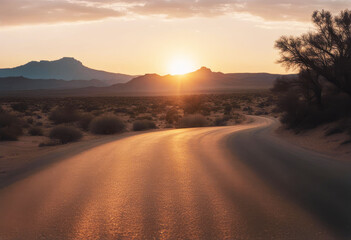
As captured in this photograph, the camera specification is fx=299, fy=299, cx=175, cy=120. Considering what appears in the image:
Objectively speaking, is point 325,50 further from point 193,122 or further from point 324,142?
point 193,122

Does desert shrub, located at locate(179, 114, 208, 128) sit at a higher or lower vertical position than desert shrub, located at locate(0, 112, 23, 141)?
lower

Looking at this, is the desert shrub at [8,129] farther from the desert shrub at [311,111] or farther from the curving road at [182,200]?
the desert shrub at [311,111]

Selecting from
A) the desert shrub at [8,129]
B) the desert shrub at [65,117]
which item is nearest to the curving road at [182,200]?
the desert shrub at [8,129]

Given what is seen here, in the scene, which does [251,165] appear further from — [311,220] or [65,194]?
[65,194]

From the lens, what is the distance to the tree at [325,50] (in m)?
16.8

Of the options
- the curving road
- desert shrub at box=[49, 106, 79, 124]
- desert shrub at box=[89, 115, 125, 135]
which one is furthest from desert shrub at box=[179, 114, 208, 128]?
the curving road

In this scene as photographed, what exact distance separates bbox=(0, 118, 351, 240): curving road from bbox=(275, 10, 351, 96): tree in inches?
372

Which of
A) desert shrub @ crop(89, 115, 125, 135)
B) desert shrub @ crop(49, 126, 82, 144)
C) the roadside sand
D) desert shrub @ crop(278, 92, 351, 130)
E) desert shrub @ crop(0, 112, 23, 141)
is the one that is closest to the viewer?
the roadside sand

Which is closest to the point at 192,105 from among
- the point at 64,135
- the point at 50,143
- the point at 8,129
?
the point at 64,135

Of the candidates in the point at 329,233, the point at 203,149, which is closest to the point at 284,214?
the point at 329,233

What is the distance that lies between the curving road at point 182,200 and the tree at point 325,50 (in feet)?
31.0

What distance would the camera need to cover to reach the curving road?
4.33 meters

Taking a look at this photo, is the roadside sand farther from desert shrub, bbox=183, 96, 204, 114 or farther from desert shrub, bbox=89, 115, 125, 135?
desert shrub, bbox=183, 96, 204, 114

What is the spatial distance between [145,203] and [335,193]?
3.78 m
